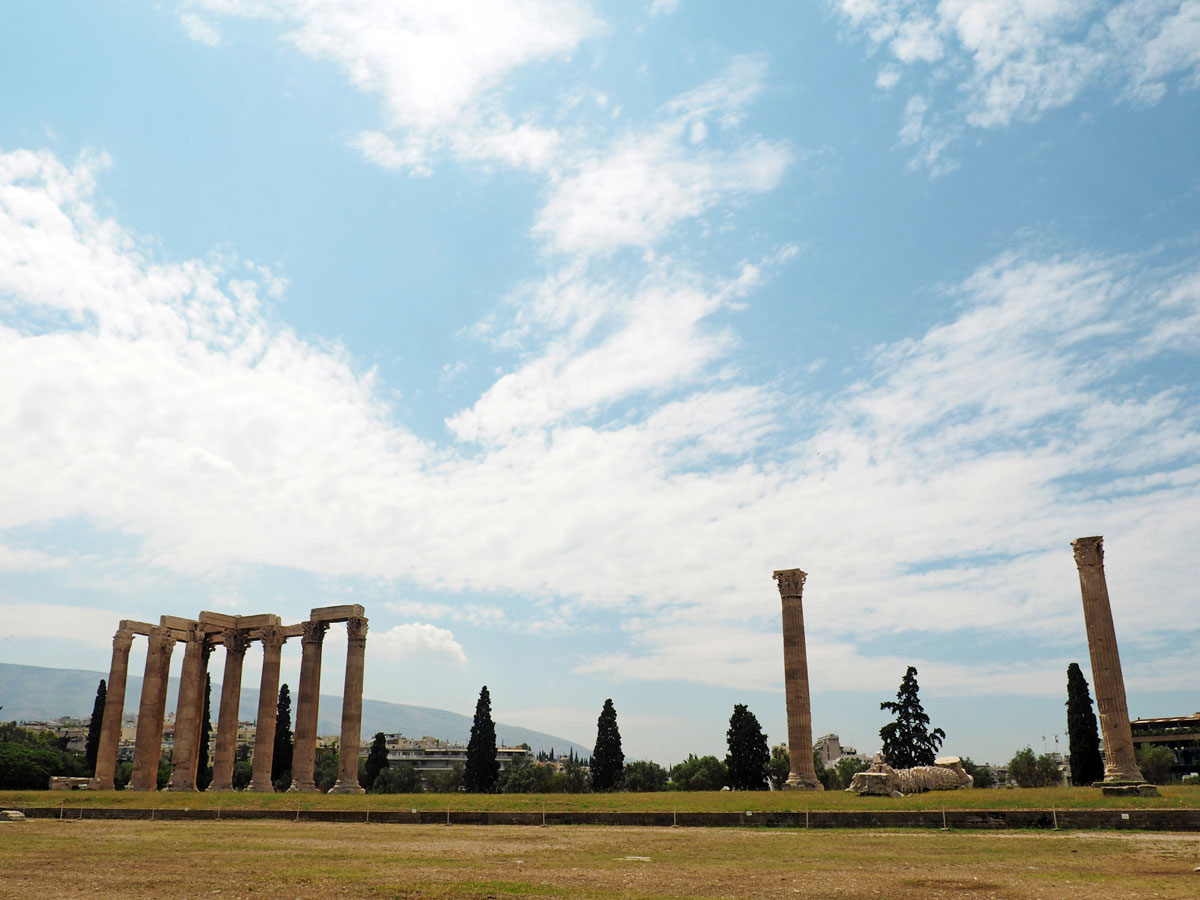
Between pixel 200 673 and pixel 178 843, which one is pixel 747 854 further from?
pixel 200 673

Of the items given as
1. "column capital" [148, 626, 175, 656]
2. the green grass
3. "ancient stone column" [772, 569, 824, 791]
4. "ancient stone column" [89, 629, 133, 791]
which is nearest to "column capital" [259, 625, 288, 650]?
"column capital" [148, 626, 175, 656]

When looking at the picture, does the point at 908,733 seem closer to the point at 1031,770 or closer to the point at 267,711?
the point at 1031,770

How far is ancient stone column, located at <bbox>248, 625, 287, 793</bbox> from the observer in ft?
157

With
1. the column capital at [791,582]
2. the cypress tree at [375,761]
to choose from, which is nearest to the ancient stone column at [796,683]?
the column capital at [791,582]

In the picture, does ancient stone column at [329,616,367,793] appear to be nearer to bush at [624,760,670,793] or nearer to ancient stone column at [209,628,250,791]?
ancient stone column at [209,628,250,791]

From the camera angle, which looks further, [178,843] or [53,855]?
[178,843]

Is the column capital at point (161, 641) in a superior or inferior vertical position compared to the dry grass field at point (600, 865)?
superior

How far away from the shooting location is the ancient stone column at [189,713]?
48281 millimetres

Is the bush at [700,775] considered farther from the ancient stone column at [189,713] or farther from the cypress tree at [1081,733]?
the ancient stone column at [189,713]

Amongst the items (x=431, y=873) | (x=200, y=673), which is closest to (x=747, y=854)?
(x=431, y=873)

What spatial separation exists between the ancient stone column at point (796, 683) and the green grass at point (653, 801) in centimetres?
498

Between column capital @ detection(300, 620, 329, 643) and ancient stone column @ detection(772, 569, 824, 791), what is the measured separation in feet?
84.0

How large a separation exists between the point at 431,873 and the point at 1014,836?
15.0 metres

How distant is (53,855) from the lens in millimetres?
17688
